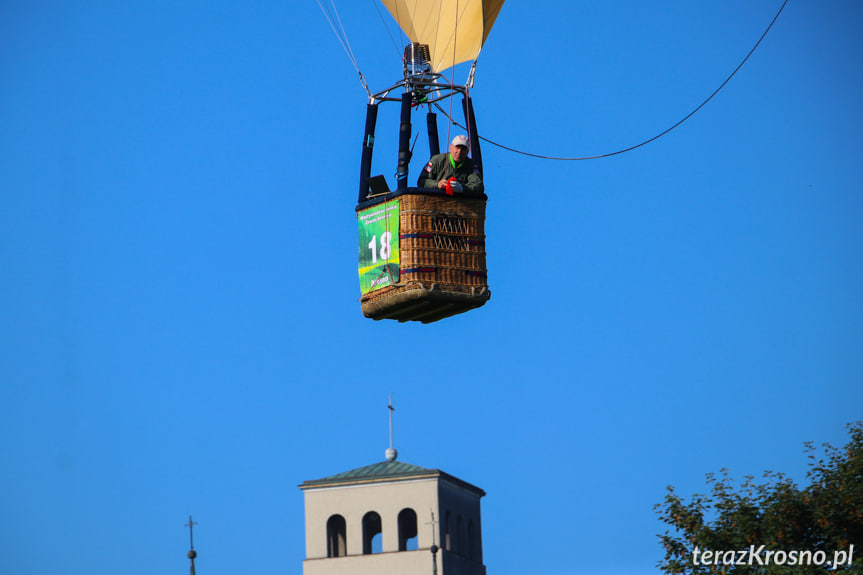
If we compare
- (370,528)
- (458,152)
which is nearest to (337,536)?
(370,528)

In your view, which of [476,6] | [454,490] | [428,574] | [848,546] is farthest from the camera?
[454,490]

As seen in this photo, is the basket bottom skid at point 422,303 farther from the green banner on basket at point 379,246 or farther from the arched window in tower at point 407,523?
the arched window in tower at point 407,523

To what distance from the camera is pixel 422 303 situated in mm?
25969

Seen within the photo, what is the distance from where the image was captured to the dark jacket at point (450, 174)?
2614 centimetres

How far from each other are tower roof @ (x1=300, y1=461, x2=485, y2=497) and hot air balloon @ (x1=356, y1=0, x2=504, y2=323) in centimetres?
5382

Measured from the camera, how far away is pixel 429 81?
26.7 meters

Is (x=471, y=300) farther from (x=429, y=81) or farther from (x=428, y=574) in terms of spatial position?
(x=428, y=574)

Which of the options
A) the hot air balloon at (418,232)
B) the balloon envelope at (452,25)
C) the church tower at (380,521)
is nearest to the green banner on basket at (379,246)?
the hot air balloon at (418,232)

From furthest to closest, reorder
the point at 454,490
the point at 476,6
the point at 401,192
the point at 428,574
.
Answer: the point at 454,490, the point at 428,574, the point at 476,6, the point at 401,192

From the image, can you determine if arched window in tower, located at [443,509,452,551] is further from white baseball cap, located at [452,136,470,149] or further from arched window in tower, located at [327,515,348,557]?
white baseball cap, located at [452,136,470,149]

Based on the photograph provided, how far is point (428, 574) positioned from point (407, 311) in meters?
52.8

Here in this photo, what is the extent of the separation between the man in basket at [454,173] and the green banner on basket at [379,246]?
2.05ft

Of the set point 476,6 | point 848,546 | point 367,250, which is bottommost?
point 848,546

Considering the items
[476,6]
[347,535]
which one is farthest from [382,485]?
[476,6]
